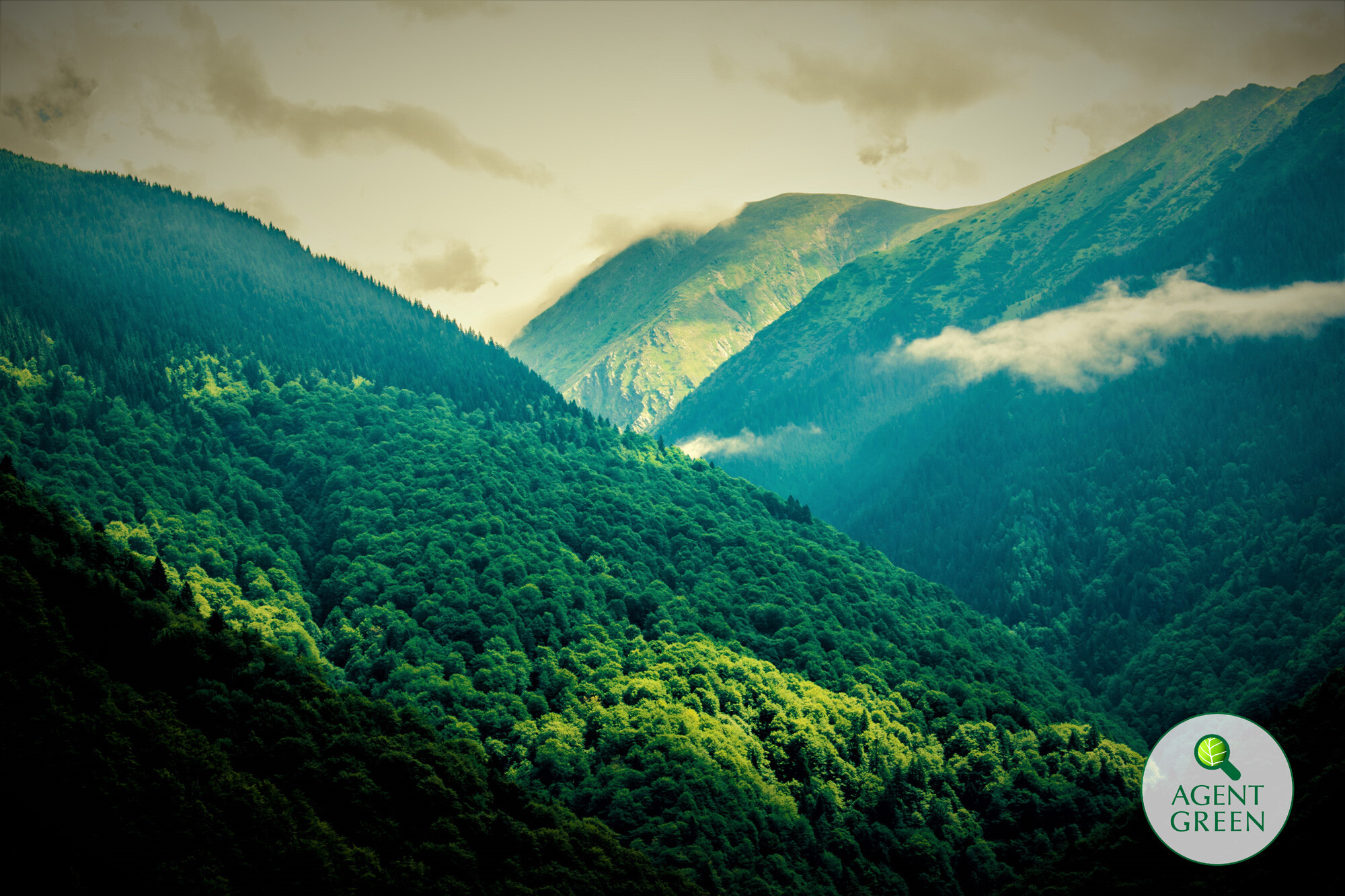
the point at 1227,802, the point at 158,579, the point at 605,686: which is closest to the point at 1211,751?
the point at 1227,802

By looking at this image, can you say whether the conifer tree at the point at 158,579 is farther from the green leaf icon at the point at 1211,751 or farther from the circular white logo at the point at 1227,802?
the circular white logo at the point at 1227,802

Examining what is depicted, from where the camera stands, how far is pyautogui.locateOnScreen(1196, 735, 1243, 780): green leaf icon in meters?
93.1

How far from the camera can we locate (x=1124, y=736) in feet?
641

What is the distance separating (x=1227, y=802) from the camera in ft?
320

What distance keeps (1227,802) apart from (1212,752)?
8.56 metres

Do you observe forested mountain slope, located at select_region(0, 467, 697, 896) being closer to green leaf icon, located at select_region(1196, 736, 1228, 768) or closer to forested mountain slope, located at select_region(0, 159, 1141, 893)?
forested mountain slope, located at select_region(0, 159, 1141, 893)

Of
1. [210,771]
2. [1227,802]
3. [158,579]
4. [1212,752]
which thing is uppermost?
[158,579]

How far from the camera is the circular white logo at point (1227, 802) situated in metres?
95.6

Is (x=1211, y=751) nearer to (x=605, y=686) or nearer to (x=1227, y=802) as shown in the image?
(x=1227, y=802)

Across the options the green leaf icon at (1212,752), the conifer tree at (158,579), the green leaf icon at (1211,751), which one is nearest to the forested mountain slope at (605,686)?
the conifer tree at (158,579)

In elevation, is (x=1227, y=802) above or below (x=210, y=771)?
below

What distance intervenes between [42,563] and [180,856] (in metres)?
42.1

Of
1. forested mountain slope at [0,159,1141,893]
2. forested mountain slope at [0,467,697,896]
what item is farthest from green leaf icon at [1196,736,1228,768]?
forested mountain slope at [0,467,697,896]

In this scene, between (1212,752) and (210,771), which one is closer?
(210,771)
